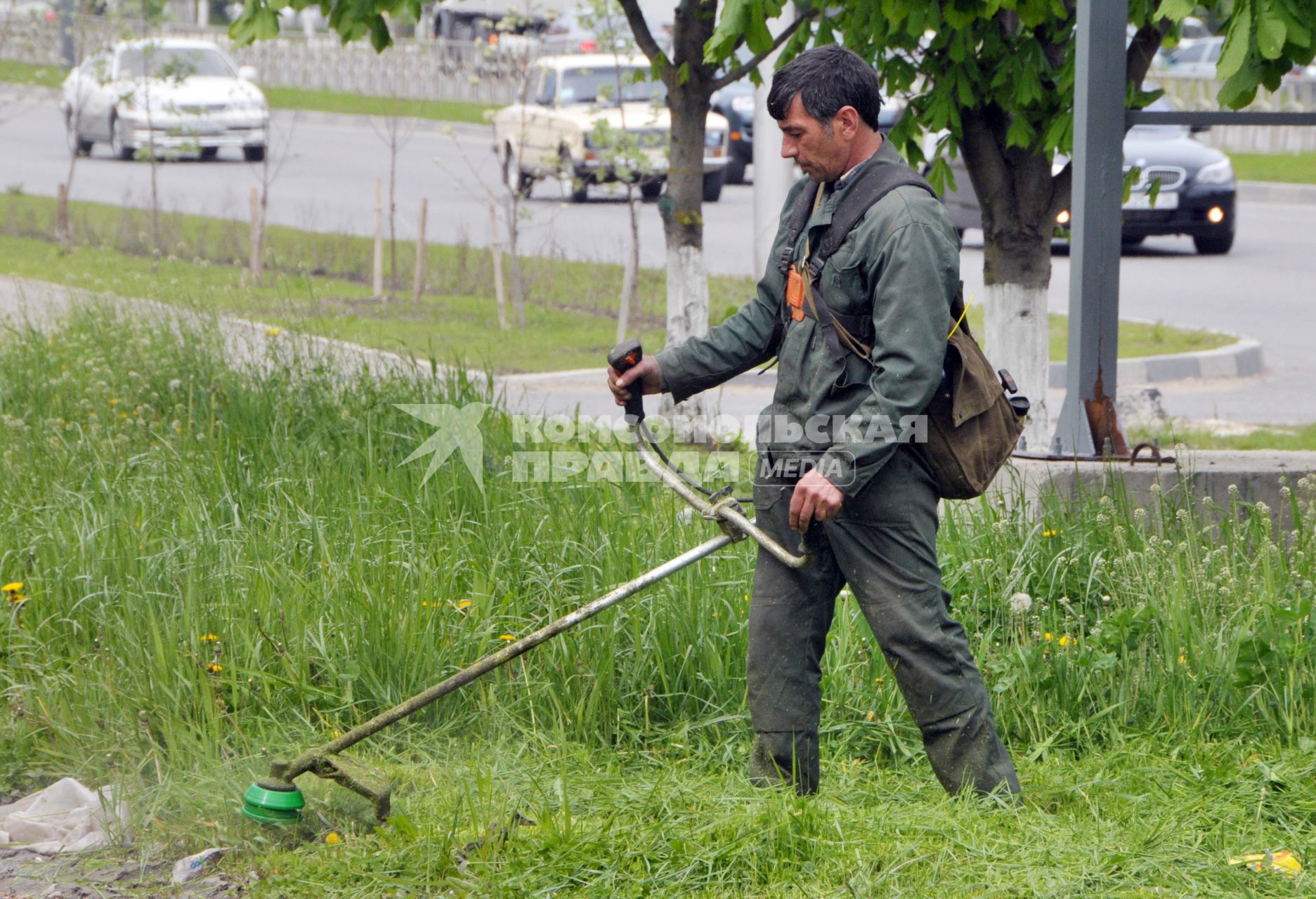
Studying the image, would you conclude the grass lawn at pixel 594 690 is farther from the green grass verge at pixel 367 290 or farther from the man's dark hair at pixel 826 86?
the green grass verge at pixel 367 290

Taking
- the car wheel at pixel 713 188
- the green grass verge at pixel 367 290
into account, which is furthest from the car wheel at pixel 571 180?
the car wheel at pixel 713 188

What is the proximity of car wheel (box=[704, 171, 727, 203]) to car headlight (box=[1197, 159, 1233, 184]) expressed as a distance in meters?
6.44

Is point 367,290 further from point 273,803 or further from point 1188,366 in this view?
point 273,803

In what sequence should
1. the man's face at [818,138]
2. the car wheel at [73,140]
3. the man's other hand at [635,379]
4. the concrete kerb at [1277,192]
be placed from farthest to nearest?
the concrete kerb at [1277,192], the car wheel at [73,140], the man's other hand at [635,379], the man's face at [818,138]

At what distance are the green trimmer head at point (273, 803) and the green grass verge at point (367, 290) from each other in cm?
361

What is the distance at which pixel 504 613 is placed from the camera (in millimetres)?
4262

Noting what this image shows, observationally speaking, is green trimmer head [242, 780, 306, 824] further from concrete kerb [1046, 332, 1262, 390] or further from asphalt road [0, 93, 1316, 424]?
concrete kerb [1046, 332, 1262, 390]

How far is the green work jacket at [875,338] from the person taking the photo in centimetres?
312

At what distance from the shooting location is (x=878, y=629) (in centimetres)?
334

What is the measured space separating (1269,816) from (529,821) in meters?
1.68

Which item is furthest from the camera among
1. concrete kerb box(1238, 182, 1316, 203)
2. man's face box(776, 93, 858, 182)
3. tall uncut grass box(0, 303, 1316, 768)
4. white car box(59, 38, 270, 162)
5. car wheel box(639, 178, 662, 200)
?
white car box(59, 38, 270, 162)

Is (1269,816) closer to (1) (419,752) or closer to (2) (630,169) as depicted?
(1) (419,752)

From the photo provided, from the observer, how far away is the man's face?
10.6 ft

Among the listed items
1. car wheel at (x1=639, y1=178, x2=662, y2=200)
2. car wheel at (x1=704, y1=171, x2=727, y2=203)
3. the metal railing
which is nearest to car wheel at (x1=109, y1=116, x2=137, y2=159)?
car wheel at (x1=704, y1=171, x2=727, y2=203)
